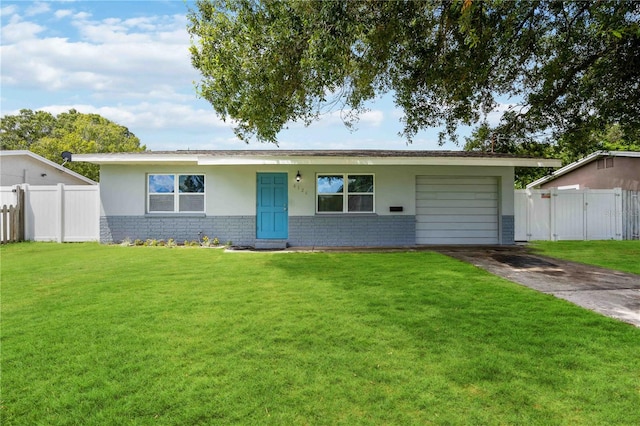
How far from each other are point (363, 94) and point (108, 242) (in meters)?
9.26

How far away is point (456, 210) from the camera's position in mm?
11898

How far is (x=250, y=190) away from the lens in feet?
37.7

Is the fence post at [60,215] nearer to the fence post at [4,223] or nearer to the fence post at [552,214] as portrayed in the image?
the fence post at [4,223]

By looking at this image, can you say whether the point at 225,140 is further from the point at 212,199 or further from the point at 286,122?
the point at 286,122

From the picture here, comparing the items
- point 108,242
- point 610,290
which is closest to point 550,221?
point 610,290

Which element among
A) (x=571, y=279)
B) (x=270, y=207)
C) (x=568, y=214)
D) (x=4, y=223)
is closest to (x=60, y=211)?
(x=4, y=223)

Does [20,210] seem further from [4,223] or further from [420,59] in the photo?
[420,59]

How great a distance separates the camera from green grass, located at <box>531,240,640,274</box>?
7.89m

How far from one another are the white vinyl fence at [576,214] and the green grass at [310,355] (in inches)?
308

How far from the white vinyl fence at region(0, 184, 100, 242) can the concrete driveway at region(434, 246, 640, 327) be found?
443 inches

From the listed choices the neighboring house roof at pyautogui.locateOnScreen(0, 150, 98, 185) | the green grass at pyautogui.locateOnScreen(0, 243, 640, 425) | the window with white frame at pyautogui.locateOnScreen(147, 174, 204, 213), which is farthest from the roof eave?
the neighboring house roof at pyautogui.locateOnScreen(0, 150, 98, 185)

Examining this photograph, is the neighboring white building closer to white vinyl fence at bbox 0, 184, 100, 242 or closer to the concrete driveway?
white vinyl fence at bbox 0, 184, 100, 242

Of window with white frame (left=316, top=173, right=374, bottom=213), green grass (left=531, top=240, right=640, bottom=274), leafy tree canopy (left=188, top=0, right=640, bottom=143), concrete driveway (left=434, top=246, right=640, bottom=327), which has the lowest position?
concrete driveway (left=434, top=246, right=640, bottom=327)

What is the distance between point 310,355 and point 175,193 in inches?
385
